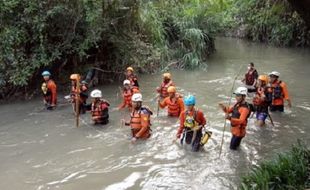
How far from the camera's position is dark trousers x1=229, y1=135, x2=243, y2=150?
9.24 meters

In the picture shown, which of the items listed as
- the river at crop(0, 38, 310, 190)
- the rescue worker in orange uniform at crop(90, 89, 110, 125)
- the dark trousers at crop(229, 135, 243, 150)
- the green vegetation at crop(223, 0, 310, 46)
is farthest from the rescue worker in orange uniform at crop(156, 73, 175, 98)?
the green vegetation at crop(223, 0, 310, 46)

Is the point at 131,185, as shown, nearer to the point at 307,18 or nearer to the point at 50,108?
the point at 307,18

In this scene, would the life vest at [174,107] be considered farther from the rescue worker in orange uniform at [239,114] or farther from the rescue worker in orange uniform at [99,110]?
the rescue worker in orange uniform at [239,114]

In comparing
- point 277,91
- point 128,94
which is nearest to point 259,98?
point 277,91

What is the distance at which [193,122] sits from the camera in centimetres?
920

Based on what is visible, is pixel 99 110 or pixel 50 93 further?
pixel 50 93

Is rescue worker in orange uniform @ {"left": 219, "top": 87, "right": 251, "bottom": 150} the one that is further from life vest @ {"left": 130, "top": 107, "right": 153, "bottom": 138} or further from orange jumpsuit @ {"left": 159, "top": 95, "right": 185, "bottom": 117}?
orange jumpsuit @ {"left": 159, "top": 95, "right": 185, "bottom": 117}

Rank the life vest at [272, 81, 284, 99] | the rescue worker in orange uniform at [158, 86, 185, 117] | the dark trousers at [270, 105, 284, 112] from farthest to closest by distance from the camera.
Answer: the dark trousers at [270, 105, 284, 112] < the life vest at [272, 81, 284, 99] < the rescue worker in orange uniform at [158, 86, 185, 117]

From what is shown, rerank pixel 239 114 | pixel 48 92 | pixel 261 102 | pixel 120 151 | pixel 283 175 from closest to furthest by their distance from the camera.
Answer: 1. pixel 283 175
2. pixel 239 114
3. pixel 120 151
4. pixel 261 102
5. pixel 48 92

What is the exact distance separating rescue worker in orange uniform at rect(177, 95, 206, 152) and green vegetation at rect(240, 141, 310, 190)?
2.77m

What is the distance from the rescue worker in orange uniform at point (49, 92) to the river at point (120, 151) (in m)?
0.26

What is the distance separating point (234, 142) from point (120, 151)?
2.37m

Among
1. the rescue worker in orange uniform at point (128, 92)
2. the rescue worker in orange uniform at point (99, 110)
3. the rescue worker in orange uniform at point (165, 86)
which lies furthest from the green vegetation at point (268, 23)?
the rescue worker in orange uniform at point (99, 110)

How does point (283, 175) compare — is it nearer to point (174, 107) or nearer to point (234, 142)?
point (234, 142)
